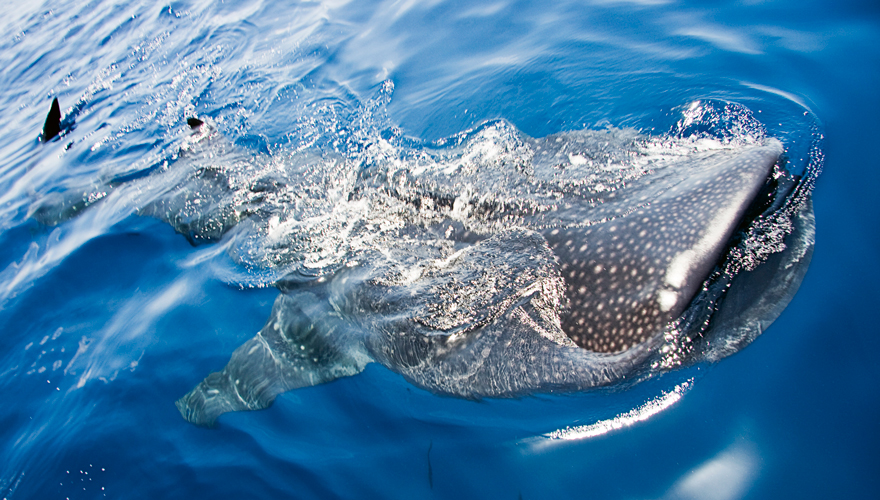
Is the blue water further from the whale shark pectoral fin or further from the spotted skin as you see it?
the spotted skin

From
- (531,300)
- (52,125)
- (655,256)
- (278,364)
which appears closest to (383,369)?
(278,364)

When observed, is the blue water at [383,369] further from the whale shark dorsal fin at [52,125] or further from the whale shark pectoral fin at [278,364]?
the whale shark dorsal fin at [52,125]

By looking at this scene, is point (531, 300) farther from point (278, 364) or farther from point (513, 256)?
point (278, 364)

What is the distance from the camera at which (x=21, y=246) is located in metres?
4.50

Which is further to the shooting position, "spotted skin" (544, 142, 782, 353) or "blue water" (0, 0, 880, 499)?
"spotted skin" (544, 142, 782, 353)

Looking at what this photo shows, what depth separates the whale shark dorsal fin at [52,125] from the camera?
595 centimetres

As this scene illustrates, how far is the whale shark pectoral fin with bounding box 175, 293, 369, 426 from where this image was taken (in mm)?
2785

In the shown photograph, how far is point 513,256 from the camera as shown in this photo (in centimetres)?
278

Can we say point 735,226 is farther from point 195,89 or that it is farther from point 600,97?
point 195,89

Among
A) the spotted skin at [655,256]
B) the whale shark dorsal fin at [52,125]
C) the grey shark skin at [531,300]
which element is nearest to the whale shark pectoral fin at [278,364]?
the grey shark skin at [531,300]

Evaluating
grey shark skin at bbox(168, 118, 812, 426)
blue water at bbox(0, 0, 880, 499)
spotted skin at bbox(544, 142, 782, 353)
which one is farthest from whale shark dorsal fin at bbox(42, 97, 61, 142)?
spotted skin at bbox(544, 142, 782, 353)

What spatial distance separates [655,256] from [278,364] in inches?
96.0

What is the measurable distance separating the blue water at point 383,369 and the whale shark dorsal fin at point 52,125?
275 millimetres

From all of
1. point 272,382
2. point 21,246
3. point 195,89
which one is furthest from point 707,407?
point 195,89
